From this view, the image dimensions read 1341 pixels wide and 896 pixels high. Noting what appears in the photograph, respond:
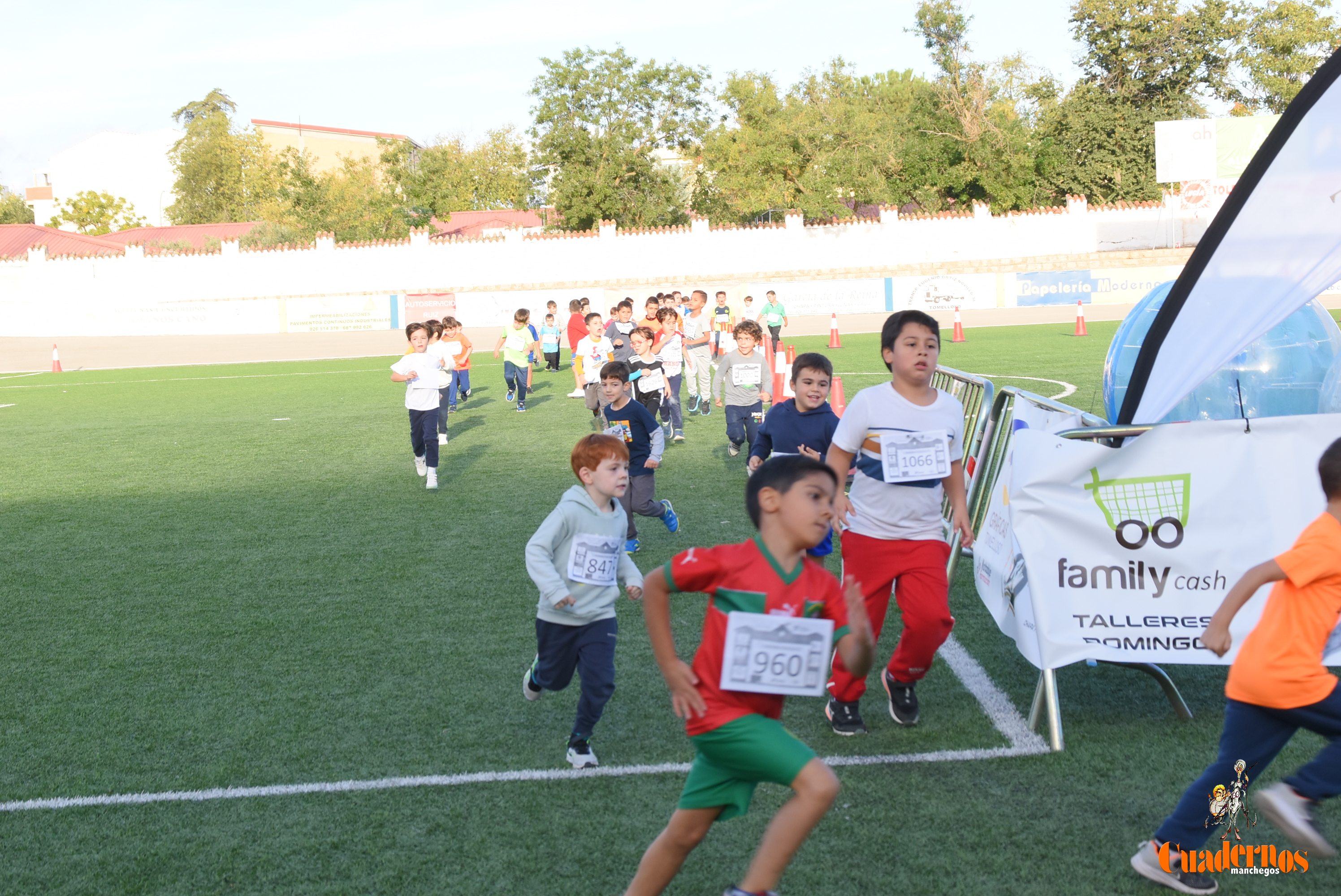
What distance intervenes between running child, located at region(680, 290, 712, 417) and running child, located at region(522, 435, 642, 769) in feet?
39.4

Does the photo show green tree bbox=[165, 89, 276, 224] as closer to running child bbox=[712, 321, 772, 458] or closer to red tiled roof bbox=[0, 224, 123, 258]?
red tiled roof bbox=[0, 224, 123, 258]

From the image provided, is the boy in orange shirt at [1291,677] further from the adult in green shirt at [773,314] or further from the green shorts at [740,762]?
the adult in green shirt at [773,314]

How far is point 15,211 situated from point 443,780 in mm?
99864

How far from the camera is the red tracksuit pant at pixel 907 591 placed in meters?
4.88

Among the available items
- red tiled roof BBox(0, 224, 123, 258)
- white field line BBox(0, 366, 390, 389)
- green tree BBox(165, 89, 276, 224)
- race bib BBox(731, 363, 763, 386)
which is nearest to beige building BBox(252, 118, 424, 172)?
green tree BBox(165, 89, 276, 224)

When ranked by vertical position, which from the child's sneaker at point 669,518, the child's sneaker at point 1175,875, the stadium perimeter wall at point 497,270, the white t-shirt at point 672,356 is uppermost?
the stadium perimeter wall at point 497,270

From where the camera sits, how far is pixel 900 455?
4.86m

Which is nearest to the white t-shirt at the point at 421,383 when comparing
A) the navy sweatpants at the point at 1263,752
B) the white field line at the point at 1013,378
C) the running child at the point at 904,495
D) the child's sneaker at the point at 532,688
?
the child's sneaker at the point at 532,688

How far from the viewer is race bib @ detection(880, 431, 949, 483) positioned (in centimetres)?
484

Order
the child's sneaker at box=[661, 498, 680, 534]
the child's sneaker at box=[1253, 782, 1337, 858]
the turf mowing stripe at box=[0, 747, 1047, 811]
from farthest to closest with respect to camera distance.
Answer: the child's sneaker at box=[661, 498, 680, 534], the turf mowing stripe at box=[0, 747, 1047, 811], the child's sneaker at box=[1253, 782, 1337, 858]

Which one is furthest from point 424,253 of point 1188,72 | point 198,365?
point 1188,72

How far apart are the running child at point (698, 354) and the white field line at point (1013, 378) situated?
2553 millimetres

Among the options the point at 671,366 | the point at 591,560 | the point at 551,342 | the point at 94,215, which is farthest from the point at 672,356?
the point at 94,215

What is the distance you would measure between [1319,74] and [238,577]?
7.39 m
